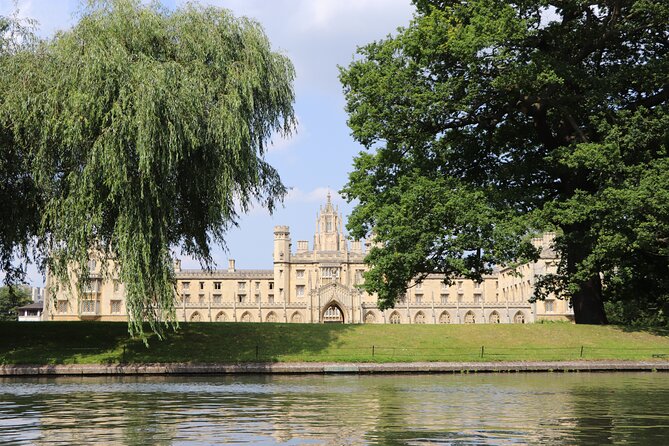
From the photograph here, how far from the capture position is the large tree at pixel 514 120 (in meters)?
27.3

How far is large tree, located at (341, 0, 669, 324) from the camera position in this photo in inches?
1073

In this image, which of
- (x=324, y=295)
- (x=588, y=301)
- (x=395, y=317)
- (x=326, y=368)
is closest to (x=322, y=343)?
(x=326, y=368)

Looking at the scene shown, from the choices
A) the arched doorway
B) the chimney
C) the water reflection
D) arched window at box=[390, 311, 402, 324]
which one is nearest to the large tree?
the water reflection

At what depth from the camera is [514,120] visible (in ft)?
106

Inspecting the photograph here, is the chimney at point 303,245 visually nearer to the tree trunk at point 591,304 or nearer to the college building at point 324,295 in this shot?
the college building at point 324,295

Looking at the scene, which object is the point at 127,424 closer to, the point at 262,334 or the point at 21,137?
the point at 21,137

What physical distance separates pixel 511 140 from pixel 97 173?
18721 millimetres

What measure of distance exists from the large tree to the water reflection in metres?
8.72

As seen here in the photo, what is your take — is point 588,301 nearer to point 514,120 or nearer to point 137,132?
point 514,120

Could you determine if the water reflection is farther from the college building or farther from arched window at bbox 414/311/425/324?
arched window at bbox 414/311/425/324

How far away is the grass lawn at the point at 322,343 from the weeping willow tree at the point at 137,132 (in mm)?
3761

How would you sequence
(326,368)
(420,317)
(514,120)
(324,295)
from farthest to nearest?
(420,317)
(324,295)
(514,120)
(326,368)

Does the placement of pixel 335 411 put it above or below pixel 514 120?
below

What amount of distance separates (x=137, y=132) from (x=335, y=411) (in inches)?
471
